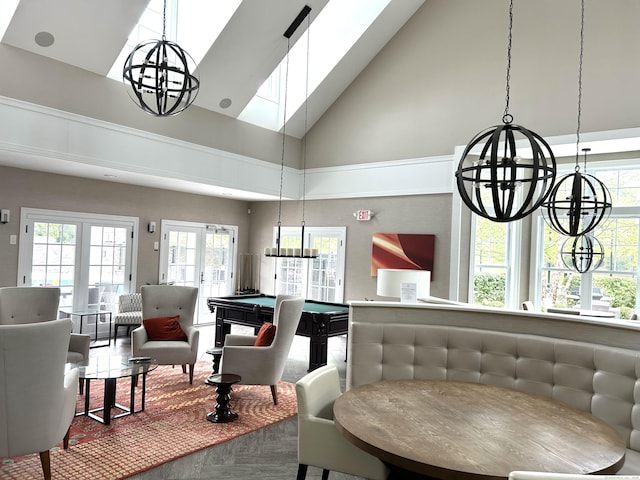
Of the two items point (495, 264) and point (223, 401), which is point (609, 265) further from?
point (223, 401)

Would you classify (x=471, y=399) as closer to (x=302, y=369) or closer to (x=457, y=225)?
(x=302, y=369)

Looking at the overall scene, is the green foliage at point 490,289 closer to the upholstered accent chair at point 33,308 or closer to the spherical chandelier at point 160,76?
the spherical chandelier at point 160,76

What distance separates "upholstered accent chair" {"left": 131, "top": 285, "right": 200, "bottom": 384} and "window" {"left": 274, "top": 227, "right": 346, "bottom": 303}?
3.33 m

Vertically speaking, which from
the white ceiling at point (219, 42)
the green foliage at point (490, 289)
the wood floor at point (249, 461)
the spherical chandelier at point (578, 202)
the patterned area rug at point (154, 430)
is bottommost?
the wood floor at point (249, 461)

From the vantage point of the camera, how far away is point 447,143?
24.4 feet

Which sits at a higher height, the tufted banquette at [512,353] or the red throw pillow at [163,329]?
the tufted banquette at [512,353]

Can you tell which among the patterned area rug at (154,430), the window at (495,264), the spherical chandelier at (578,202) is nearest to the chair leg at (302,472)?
the patterned area rug at (154,430)

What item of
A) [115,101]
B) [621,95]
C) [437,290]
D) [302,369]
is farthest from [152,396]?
[621,95]

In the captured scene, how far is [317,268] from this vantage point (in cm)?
902

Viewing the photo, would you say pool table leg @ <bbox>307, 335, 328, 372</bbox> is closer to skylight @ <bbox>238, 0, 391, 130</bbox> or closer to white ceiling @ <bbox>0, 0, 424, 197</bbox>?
white ceiling @ <bbox>0, 0, 424, 197</bbox>

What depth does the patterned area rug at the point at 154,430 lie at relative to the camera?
128 inches

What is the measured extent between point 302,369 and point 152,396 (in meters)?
1.99

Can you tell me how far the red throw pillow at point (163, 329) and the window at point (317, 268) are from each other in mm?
3577

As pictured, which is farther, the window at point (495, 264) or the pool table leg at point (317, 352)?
the window at point (495, 264)
